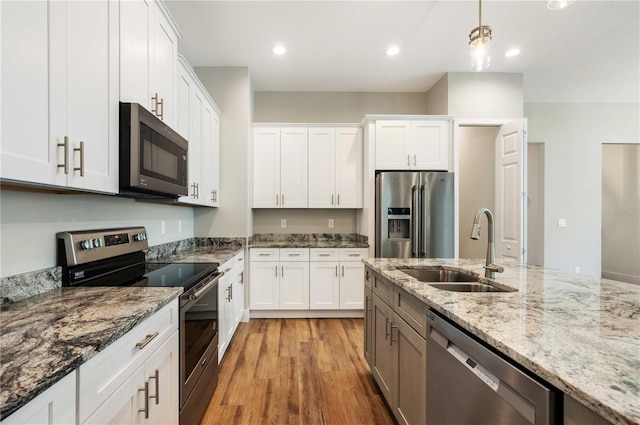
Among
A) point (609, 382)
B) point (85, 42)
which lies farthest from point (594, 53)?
point (85, 42)

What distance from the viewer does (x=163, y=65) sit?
1.84m

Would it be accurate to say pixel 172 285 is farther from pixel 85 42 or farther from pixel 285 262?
pixel 285 262

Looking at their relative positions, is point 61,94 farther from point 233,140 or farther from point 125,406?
point 233,140

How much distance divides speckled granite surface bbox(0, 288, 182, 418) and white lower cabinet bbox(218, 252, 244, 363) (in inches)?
40.6

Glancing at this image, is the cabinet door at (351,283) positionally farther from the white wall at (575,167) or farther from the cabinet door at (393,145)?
the white wall at (575,167)

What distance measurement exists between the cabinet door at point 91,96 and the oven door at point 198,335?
691 mm

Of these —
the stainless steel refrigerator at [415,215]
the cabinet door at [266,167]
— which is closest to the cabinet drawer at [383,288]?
the stainless steel refrigerator at [415,215]

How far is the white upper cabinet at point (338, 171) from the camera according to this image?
3.77 m

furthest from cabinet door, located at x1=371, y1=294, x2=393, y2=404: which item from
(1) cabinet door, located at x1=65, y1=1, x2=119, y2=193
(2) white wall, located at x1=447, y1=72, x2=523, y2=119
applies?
(2) white wall, located at x1=447, y1=72, x2=523, y2=119

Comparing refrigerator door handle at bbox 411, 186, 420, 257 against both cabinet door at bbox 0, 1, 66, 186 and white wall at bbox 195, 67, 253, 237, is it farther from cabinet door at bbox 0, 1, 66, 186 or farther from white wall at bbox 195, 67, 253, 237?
cabinet door at bbox 0, 1, 66, 186

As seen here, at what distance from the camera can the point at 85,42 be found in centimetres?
113

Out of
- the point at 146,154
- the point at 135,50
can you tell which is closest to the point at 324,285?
the point at 146,154

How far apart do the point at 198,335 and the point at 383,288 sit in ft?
3.80

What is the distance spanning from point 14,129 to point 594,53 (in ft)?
16.0
